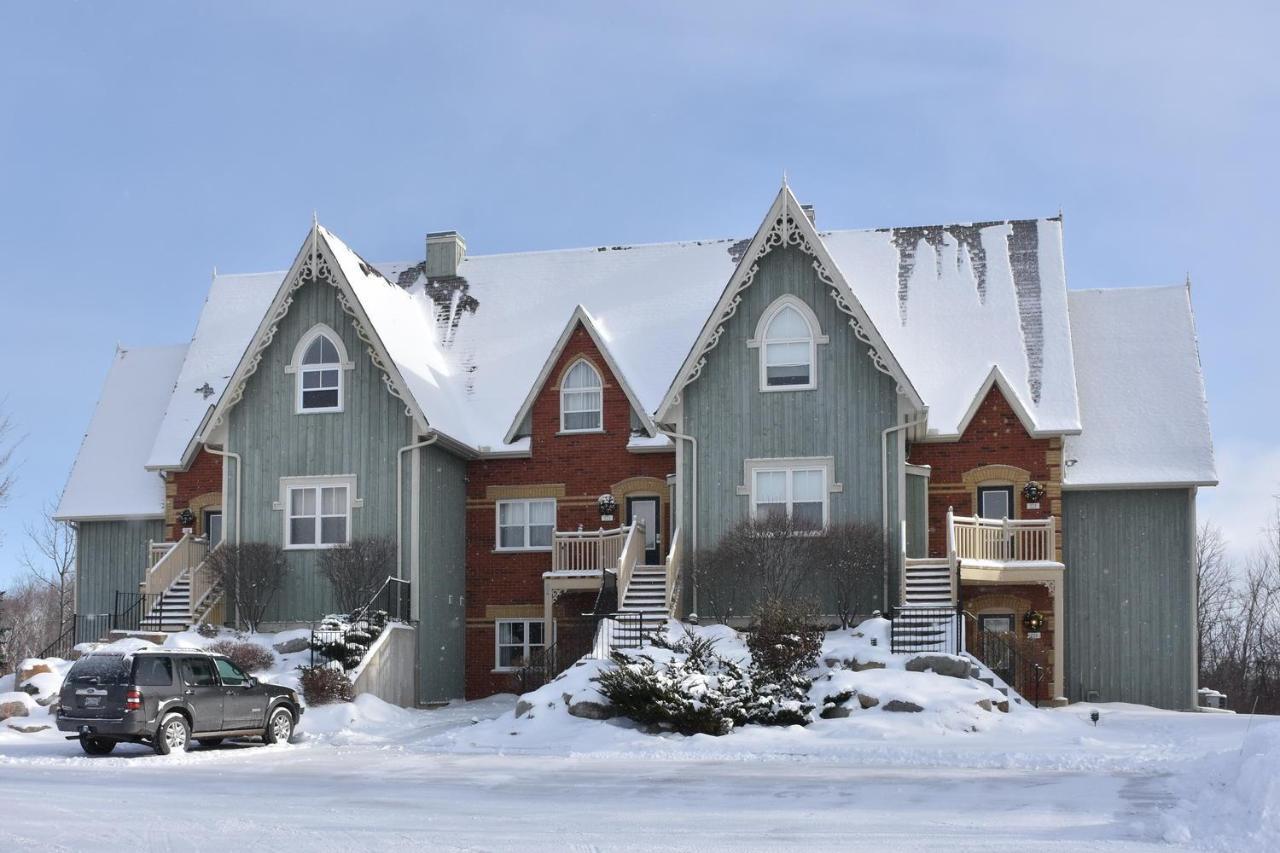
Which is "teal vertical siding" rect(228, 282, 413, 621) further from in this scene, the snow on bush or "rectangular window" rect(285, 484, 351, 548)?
the snow on bush

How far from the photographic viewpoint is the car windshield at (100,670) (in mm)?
21562

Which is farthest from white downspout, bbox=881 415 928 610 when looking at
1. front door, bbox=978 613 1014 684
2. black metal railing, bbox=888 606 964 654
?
front door, bbox=978 613 1014 684

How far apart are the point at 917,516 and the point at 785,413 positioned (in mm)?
3600

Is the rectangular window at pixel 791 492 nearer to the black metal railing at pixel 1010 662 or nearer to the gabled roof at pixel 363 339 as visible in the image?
the black metal railing at pixel 1010 662

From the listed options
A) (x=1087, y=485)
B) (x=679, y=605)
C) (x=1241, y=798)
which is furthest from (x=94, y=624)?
(x=1241, y=798)

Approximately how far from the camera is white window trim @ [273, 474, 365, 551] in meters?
33.7

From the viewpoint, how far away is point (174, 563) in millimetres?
33875

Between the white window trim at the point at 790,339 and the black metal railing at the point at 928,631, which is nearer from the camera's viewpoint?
the black metal railing at the point at 928,631

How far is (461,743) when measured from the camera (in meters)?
23.5

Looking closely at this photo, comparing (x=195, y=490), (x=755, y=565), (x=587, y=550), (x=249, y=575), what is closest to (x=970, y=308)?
(x=755, y=565)

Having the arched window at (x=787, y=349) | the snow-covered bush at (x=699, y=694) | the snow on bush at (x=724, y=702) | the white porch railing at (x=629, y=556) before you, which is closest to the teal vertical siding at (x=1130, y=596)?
the arched window at (x=787, y=349)

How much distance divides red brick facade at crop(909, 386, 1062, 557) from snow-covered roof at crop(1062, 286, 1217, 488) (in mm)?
771

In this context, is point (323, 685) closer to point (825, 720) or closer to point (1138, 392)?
point (825, 720)

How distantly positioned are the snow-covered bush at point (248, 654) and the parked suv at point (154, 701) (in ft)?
18.7
